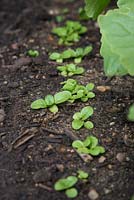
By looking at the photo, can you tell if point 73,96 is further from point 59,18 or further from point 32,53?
point 59,18

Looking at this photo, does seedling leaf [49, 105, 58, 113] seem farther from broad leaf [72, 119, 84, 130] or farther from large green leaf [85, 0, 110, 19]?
large green leaf [85, 0, 110, 19]

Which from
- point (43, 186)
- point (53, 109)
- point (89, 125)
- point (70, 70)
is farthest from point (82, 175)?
point (70, 70)

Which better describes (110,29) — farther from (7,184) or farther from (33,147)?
(7,184)

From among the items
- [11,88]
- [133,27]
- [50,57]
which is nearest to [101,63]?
[50,57]

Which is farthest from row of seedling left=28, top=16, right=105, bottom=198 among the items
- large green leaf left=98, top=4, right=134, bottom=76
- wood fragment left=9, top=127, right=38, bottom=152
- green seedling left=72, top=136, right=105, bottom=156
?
large green leaf left=98, top=4, right=134, bottom=76

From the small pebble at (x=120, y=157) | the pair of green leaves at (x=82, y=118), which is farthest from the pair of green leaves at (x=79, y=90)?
the small pebble at (x=120, y=157)

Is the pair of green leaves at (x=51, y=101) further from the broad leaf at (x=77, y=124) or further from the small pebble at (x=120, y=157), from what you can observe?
the small pebble at (x=120, y=157)
